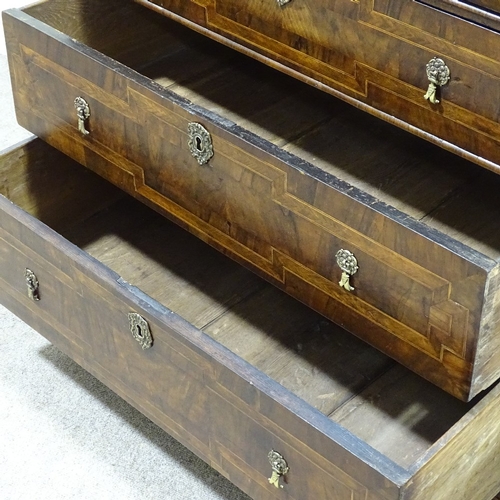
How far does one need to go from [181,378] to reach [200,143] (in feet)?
0.93

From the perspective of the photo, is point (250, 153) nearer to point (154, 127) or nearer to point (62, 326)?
point (154, 127)

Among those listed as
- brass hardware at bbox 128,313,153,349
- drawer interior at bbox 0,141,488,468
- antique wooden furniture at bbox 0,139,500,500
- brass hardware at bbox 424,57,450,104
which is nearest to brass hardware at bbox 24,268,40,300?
antique wooden furniture at bbox 0,139,500,500

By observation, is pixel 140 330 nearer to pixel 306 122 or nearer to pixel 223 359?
pixel 223 359

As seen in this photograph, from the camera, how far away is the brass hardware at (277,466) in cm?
115

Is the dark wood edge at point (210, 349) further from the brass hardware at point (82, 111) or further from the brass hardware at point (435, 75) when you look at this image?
the brass hardware at point (435, 75)

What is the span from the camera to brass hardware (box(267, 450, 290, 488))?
115 centimetres

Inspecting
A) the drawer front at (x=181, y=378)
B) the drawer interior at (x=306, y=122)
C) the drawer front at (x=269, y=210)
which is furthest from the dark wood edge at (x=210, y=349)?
the drawer interior at (x=306, y=122)

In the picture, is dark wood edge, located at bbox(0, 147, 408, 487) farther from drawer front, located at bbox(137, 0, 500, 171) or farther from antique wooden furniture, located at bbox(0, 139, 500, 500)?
drawer front, located at bbox(137, 0, 500, 171)

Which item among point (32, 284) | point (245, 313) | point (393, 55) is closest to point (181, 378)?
point (245, 313)

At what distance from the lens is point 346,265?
3.63 ft

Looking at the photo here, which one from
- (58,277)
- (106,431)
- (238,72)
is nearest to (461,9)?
(238,72)

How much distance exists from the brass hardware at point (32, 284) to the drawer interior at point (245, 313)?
12cm

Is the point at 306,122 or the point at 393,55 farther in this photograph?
the point at 306,122

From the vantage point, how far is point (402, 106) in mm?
1091
